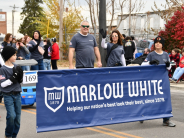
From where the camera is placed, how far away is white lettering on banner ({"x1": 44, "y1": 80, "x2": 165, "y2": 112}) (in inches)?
247

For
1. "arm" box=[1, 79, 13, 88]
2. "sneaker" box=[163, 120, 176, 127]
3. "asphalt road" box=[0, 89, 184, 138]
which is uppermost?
"arm" box=[1, 79, 13, 88]

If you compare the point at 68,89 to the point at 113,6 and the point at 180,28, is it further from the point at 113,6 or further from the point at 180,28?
the point at 113,6

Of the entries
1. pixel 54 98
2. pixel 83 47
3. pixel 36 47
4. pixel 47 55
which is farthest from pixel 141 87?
pixel 47 55

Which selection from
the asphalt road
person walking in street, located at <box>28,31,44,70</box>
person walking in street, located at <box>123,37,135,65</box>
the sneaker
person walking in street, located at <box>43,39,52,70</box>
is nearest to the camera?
the asphalt road

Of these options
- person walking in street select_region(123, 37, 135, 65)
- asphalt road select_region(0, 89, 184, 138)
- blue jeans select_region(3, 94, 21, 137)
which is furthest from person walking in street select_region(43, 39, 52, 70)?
blue jeans select_region(3, 94, 21, 137)

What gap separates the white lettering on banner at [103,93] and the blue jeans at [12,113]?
2.01 feet

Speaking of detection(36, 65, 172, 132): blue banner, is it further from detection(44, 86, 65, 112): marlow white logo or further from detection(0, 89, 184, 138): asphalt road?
detection(0, 89, 184, 138): asphalt road

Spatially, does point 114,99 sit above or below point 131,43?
below

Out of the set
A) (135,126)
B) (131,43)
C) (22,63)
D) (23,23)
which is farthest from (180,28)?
(23,23)

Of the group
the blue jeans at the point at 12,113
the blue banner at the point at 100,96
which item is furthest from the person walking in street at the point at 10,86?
the blue banner at the point at 100,96

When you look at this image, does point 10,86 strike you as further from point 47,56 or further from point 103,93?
point 47,56

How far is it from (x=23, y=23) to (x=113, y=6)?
177 ft

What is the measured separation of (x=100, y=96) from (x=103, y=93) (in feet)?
0.29

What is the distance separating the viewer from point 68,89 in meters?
6.38
